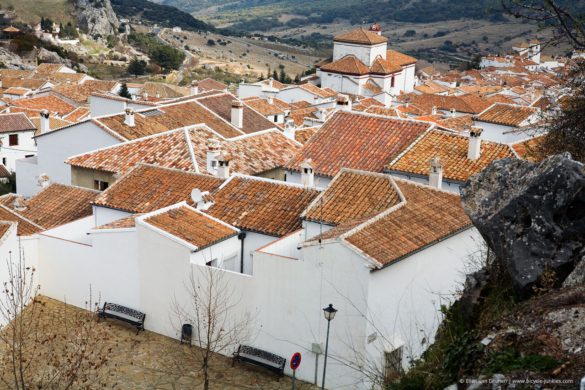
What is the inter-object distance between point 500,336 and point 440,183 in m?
13.5

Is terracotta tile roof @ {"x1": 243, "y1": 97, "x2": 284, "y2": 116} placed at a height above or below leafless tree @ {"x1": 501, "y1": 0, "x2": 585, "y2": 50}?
below

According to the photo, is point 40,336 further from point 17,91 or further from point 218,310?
point 17,91

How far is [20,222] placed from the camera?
61.3 ft

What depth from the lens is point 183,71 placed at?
96.2 metres

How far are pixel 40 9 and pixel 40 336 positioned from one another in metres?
103

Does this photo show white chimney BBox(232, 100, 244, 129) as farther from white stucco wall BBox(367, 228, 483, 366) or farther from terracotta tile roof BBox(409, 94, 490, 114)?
terracotta tile roof BBox(409, 94, 490, 114)

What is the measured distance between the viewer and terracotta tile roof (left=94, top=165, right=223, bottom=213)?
1909 centimetres

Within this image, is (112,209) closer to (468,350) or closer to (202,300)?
(202,300)

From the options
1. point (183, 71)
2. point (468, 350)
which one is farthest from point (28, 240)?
point (183, 71)

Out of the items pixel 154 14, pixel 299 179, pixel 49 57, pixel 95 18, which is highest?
pixel 299 179

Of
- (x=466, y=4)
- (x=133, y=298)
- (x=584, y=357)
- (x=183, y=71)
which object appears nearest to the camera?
(x=584, y=357)

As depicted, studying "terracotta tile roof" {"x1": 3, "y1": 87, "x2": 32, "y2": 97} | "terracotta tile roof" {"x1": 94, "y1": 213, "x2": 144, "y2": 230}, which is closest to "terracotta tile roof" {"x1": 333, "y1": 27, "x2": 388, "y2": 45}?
"terracotta tile roof" {"x1": 3, "y1": 87, "x2": 32, "y2": 97}

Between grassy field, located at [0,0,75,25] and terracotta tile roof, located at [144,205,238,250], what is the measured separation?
94.8m

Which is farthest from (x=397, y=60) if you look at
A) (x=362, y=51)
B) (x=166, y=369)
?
(x=166, y=369)
